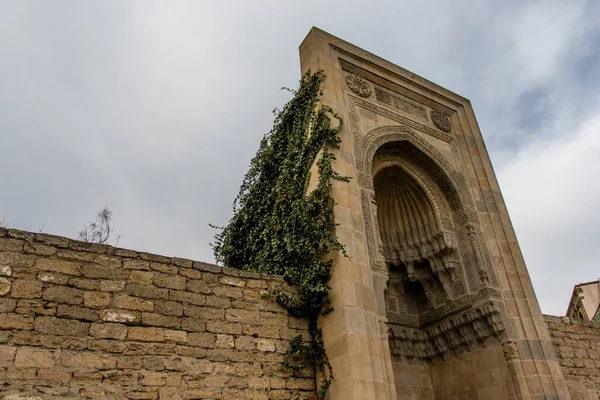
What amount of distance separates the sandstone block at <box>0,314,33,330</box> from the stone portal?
3361 millimetres

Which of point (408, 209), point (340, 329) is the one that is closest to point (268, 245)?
point (340, 329)

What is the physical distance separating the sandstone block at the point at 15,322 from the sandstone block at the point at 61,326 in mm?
67

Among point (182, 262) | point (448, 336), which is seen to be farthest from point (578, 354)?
point (182, 262)

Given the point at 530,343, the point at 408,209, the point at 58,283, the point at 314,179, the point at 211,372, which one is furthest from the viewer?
the point at 408,209

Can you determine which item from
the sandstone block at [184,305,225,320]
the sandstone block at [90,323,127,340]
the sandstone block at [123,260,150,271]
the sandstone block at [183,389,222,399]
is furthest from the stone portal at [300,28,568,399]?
the sandstone block at [90,323,127,340]

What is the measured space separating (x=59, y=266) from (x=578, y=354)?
889cm

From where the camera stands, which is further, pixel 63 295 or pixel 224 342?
pixel 224 342

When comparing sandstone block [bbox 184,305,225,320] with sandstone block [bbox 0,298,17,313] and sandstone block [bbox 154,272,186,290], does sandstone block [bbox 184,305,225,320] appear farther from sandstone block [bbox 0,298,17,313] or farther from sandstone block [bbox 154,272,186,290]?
sandstone block [bbox 0,298,17,313]

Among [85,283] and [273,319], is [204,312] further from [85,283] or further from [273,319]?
[85,283]

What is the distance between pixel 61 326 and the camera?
478 centimetres

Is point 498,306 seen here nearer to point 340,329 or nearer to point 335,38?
point 340,329

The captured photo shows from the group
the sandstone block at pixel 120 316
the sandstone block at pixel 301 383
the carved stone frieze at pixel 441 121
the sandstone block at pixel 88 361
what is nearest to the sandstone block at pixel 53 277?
the sandstone block at pixel 120 316

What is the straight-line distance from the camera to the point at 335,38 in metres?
9.00

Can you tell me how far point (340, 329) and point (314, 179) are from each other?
7.72 feet
